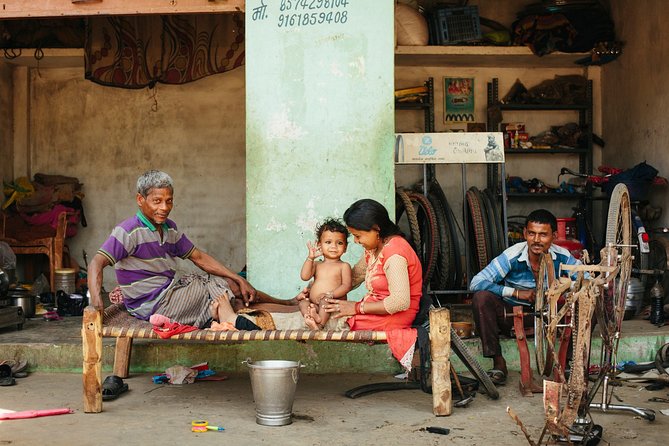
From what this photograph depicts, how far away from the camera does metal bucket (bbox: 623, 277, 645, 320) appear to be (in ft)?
22.1

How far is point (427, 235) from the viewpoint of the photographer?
7188mm

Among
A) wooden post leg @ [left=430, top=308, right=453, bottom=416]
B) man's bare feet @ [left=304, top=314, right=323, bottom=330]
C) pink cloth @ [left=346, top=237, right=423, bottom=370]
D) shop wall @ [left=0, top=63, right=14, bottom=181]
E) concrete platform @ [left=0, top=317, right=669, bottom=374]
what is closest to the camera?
wooden post leg @ [left=430, top=308, right=453, bottom=416]

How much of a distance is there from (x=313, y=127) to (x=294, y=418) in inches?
84.6

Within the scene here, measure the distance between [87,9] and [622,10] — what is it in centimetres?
586

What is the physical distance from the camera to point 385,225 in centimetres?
489

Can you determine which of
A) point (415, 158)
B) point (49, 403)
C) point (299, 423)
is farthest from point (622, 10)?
point (49, 403)

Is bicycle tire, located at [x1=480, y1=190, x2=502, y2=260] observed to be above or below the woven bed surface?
above

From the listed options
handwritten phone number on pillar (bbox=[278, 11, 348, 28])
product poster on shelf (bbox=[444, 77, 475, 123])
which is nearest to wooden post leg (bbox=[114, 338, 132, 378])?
handwritten phone number on pillar (bbox=[278, 11, 348, 28])

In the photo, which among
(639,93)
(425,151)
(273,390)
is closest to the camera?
(273,390)

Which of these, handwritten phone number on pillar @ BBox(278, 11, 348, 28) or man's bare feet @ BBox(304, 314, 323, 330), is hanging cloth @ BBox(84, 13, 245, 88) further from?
man's bare feet @ BBox(304, 314, 323, 330)

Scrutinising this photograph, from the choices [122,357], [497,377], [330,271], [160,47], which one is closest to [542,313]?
[497,377]

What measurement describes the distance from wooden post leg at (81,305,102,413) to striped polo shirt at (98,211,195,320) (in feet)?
1.70

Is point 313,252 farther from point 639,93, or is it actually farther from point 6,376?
point 639,93

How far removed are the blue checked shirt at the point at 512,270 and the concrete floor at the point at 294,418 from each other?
640 mm
